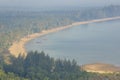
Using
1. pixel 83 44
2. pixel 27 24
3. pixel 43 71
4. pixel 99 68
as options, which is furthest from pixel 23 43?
pixel 43 71

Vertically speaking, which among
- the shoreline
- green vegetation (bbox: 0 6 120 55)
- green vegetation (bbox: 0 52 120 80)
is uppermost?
green vegetation (bbox: 0 6 120 55)

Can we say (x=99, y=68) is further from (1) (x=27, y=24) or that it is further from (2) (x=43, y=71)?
(1) (x=27, y=24)

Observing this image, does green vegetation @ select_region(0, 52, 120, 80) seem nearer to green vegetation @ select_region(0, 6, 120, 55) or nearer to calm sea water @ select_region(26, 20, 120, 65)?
calm sea water @ select_region(26, 20, 120, 65)

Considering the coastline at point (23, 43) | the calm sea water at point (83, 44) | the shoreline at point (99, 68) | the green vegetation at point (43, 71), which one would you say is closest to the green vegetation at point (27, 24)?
the coastline at point (23, 43)

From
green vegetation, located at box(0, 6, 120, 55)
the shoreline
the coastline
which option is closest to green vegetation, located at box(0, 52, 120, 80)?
the shoreline

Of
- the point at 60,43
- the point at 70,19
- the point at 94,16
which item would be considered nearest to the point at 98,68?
the point at 60,43

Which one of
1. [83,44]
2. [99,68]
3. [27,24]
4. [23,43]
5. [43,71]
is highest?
[27,24]

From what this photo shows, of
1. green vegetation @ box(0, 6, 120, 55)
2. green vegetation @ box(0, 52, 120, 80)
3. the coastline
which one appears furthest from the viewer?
green vegetation @ box(0, 6, 120, 55)

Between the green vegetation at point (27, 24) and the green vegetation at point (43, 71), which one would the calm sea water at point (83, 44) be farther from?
the green vegetation at point (43, 71)
